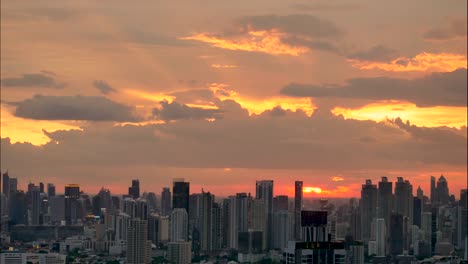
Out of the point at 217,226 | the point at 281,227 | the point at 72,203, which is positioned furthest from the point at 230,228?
the point at 72,203

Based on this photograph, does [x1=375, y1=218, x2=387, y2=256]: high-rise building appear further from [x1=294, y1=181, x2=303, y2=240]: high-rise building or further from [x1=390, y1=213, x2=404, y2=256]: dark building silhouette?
[x1=294, y1=181, x2=303, y2=240]: high-rise building

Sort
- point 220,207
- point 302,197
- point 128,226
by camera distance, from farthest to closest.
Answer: point 220,207 < point 128,226 < point 302,197

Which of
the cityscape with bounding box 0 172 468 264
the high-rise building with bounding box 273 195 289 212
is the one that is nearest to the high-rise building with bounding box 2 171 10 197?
the cityscape with bounding box 0 172 468 264

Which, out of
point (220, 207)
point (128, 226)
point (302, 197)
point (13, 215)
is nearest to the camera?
point (302, 197)

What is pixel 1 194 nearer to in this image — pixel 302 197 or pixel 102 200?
pixel 102 200

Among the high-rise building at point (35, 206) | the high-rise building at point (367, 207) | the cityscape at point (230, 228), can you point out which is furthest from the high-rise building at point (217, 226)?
the high-rise building at point (35, 206)

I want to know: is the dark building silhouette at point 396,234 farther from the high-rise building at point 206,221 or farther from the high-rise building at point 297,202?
the high-rise building at point 206,221

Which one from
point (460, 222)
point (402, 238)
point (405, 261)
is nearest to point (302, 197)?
point (405, 261)
